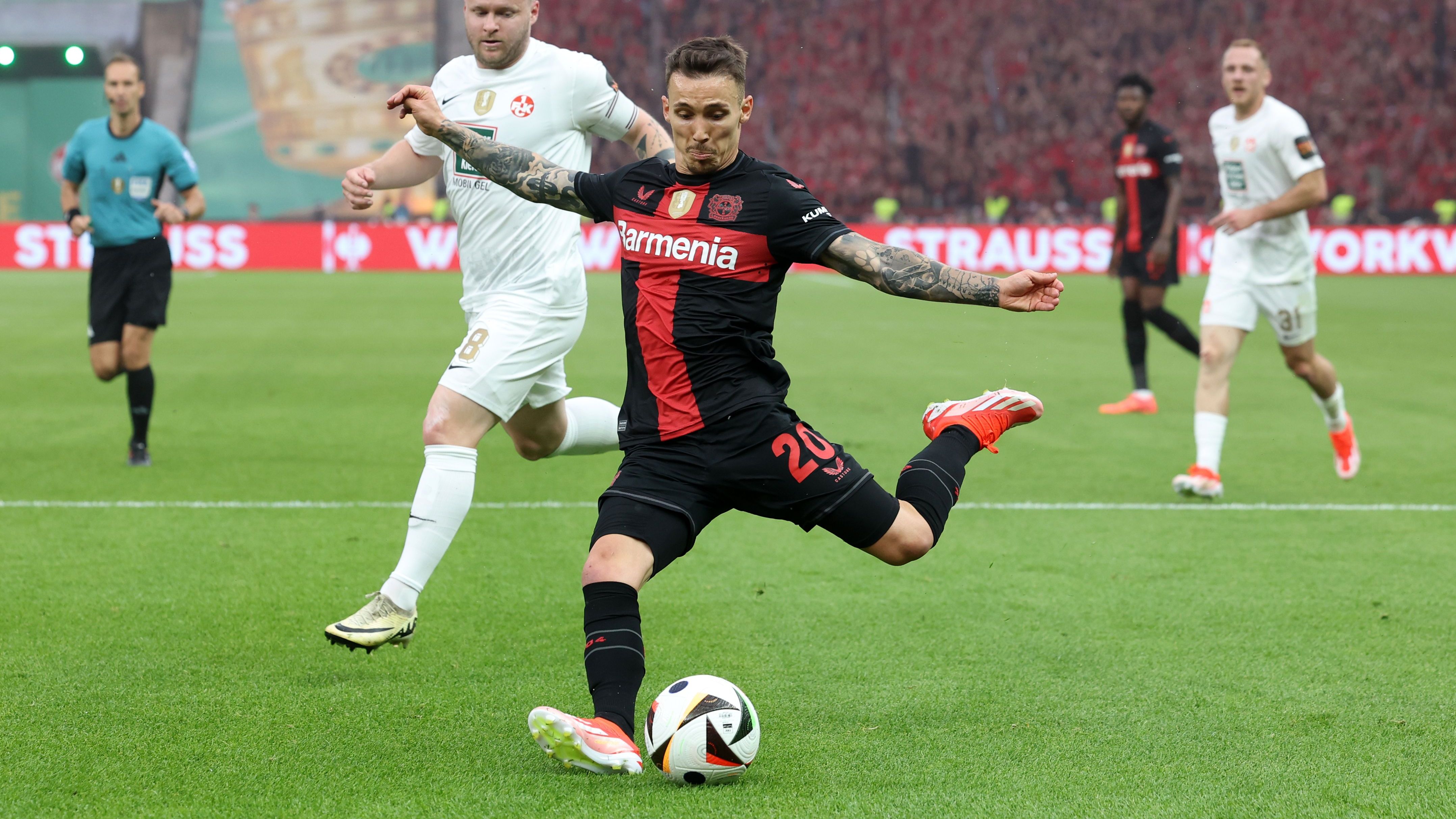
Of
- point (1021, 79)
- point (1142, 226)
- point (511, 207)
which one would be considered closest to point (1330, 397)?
point (1142, 226)

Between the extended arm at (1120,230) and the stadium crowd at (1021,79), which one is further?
the stadium crowd at (1021,79)

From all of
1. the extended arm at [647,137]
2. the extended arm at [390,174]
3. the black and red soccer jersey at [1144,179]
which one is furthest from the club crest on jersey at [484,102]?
the black and red soccer jersey at [1144,179]

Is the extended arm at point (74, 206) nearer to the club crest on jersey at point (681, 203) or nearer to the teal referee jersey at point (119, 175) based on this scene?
the teal referee jersey at point (119, 175)

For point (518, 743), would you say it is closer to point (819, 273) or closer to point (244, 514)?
point (244, 514)

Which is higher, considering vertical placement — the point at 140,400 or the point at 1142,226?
the point at 1142,226

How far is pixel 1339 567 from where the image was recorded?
5.71 metres

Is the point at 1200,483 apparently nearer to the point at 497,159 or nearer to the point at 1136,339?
the point at 1136,339

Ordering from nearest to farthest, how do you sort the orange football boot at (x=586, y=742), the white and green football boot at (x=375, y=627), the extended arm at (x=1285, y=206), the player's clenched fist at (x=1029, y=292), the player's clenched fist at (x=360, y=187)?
the orange football boot at (x=586, y=742), the player's clenched fist at (x=1029, y=292), the white and green football boot at (x=375, y=627), the player's clenched fist at (x=360, y=187), the extended arm at (x=1285, y=206)

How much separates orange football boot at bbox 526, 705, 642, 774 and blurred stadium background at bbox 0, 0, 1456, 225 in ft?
106

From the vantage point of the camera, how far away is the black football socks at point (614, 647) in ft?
11.3

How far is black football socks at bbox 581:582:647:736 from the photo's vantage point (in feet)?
11.3

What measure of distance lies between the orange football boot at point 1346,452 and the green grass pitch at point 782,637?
139mm

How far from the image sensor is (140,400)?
806 centimetres

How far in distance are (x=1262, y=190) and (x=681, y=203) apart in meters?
4.79
